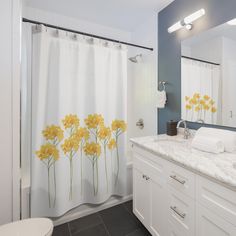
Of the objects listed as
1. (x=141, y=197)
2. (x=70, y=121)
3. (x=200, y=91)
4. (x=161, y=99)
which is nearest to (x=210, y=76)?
(x=200, y=91)

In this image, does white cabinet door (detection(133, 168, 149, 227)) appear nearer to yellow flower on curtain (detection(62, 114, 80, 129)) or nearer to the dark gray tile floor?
the dark gray tile floor

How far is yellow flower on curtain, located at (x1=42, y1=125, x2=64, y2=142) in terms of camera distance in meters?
1.52

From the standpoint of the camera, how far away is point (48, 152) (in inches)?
60.0

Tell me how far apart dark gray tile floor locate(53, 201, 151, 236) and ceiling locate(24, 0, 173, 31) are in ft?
7.94

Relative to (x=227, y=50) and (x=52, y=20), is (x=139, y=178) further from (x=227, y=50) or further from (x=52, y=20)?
(x=52, y=20)

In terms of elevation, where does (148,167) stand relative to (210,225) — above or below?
above

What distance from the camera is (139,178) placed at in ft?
4.87

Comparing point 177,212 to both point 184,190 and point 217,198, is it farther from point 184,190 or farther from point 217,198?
point 217,198

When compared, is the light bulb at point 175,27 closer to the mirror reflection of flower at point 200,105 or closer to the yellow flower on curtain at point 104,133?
the mirror reflection of flower at point 200,105

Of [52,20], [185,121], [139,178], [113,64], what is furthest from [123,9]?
[139,178]

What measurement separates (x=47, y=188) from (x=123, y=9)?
2212 mm

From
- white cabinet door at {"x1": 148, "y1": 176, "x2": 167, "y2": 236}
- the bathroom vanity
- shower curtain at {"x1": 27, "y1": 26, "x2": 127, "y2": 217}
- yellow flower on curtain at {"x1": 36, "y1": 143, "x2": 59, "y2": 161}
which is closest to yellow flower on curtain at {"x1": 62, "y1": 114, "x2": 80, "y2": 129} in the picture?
shower curtain at {"x1": 27, "y1": 26, "x2": 127, "y2": 217}

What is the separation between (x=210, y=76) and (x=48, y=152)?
1721 mm

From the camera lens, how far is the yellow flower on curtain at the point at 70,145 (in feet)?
5.25
